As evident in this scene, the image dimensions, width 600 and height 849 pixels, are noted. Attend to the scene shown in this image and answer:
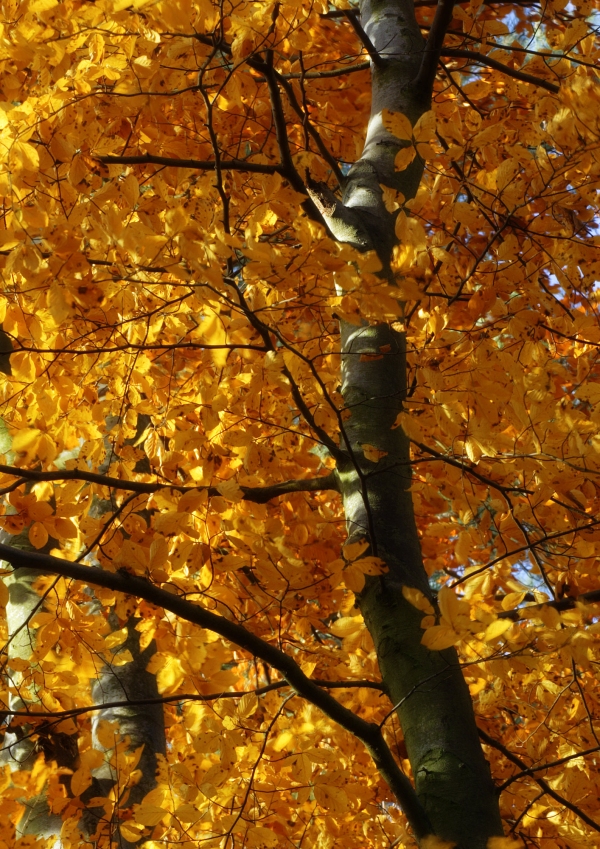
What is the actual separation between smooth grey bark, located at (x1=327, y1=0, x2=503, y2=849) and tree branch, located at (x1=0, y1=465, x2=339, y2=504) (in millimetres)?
96

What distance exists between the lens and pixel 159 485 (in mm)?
2141

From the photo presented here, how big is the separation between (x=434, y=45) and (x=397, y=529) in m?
1.95

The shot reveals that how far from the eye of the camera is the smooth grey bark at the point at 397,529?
66.7 inches

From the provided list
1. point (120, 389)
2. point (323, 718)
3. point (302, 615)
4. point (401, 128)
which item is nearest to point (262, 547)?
point (323, 718)

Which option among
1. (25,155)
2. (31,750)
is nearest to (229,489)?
(25,155)

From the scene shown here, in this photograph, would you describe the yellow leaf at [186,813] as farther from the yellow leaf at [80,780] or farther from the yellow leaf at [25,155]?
the yellow leaf at [25,155]

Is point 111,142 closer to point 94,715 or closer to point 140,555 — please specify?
point 140,555

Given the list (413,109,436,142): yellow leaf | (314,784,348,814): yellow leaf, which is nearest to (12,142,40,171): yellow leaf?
(413,109,436,142): yellow leaf

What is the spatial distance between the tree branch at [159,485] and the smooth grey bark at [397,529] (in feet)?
0.31

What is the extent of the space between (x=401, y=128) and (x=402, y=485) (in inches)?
43.3

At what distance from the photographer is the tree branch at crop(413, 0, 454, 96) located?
2.70 metres

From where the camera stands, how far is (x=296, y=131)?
4.20 meters

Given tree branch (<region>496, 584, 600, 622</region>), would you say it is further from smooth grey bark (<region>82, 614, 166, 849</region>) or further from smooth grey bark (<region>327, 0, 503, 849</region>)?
smooth grey bark (<region>82, 614, 166, 849</region>)

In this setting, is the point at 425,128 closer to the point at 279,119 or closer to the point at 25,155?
the point at 279,119
